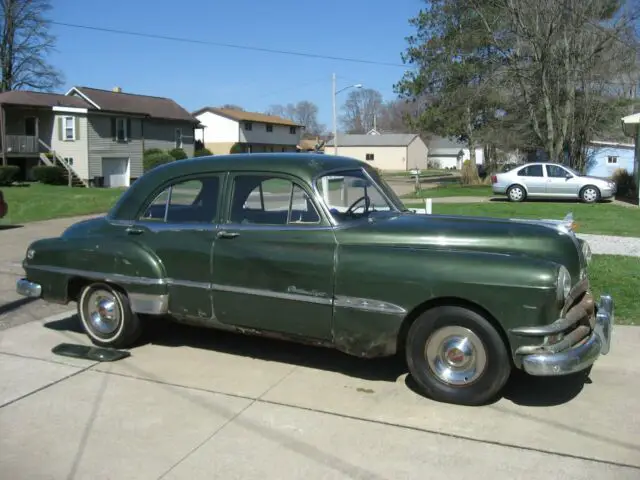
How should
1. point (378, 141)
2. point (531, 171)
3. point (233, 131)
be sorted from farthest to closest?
point (378, 141)
point (233, 131)
point (531, 171)

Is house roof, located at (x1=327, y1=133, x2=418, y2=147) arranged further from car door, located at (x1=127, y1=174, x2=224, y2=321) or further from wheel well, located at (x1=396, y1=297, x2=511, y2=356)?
wheel well, located at (x1=396, y1=297, x2=511, y2=356)

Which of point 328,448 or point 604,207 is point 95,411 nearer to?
point 328,448

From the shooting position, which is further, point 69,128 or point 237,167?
point 69,128

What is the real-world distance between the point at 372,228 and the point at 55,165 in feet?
121

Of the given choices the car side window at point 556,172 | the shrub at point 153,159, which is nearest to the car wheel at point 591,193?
the car side window at point 556,172

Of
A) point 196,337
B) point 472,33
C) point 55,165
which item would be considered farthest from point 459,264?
point 55,165

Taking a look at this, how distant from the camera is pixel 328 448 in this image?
3.77 meters

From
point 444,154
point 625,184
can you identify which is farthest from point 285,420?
point 444,154

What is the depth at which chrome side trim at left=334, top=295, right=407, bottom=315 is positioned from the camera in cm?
442

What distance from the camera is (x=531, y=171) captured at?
23.1 metres

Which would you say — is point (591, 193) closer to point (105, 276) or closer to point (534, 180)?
point (534, 180)

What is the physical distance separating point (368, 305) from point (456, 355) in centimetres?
70

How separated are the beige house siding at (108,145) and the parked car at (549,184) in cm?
2617

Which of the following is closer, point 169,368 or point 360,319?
point 360,319
